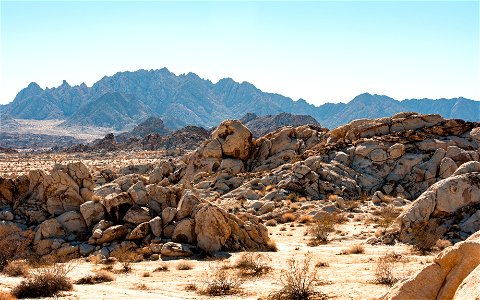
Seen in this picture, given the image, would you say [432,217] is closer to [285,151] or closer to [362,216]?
[362,216]

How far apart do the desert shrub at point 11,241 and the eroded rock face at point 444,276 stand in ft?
43.4

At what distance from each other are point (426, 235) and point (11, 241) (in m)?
14.7

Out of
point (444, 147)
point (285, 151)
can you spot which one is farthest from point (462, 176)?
point (285, 151)

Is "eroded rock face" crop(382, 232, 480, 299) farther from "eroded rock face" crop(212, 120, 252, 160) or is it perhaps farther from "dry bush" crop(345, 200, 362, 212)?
"eroded rock face" crop(212, 120, 252, 160)

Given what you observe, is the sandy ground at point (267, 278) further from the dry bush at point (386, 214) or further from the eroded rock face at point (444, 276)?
the dry bush at point (386, 214)

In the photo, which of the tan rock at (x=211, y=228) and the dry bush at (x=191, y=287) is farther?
the tan rock at (x=211, y=228)

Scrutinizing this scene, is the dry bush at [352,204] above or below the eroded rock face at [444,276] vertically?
below

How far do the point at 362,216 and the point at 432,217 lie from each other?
7395 millimetres

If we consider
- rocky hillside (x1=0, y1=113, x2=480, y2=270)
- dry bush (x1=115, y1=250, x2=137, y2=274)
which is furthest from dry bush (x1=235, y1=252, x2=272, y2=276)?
dry bush (x1=115, y1=250, x2=137, y2=274)

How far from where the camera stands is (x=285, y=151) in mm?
37281

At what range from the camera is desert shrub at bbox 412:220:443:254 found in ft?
49.2

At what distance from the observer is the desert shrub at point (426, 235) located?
1498cm

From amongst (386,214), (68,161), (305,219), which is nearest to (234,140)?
(305,219)

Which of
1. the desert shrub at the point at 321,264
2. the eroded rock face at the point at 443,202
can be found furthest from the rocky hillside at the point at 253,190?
the desert shrub at the point at 321,264
